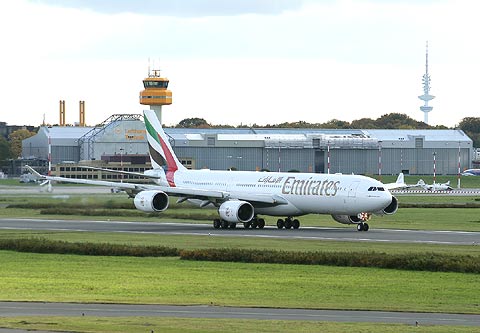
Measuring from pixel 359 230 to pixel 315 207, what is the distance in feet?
10.5

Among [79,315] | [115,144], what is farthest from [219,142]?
[79,315]

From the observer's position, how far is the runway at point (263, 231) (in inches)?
2477

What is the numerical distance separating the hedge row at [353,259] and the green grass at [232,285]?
1028 millimetres

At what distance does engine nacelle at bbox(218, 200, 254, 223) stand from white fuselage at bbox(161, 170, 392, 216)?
1033 millimetres

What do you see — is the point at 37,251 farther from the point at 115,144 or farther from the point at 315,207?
the point at 115,144

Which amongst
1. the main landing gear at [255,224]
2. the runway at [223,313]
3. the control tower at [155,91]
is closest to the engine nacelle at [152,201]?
the main landing gear at [255,224]

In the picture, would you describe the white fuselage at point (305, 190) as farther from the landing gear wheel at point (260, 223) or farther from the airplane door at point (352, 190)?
the landing gear wheel at point (260, 223)

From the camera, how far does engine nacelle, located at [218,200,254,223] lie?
72562 millimetres

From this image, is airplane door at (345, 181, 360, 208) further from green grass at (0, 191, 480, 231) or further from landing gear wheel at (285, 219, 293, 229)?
green grass at (0, 191, 480, 231)

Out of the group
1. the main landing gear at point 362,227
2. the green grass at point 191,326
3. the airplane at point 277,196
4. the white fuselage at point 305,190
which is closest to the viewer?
the green grass at point 191,326

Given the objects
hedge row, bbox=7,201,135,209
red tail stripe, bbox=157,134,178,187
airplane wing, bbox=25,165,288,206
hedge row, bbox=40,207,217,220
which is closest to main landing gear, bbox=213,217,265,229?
airplane wing, bbox=25,165,288,206

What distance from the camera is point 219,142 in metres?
198

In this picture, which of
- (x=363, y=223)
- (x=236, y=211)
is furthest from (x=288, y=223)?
(x=363, y=223)

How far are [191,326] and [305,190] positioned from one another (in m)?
43.4
